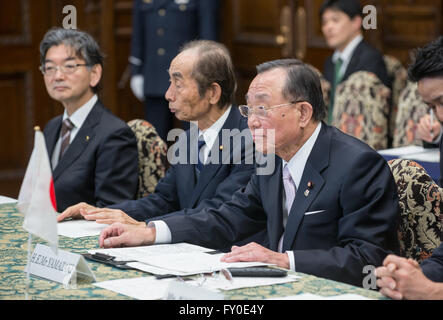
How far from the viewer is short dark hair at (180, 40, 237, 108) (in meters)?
3.12

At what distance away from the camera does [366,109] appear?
15.8 ft

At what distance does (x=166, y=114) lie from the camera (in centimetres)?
636

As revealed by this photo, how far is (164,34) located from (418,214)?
4.20m

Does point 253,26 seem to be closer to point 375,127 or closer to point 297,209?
point 375,127

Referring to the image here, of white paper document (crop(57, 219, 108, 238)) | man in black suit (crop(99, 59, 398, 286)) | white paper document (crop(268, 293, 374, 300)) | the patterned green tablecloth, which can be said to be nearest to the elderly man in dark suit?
white paper document (crop(57, 219, 108, 238))

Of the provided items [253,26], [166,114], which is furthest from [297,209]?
[253,26]

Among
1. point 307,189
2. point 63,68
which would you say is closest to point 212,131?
point 307,189

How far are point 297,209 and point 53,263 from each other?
0.77 metres

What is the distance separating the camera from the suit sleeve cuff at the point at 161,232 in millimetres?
2480

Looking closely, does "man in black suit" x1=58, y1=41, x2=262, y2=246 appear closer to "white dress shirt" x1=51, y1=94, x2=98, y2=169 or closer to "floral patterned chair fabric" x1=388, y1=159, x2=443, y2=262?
"white dress shirt" x1=51, y1=94, x2=98, y2=169

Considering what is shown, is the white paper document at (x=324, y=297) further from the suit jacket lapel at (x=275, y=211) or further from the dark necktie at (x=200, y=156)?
the dark necktie at (x=200, y=156)

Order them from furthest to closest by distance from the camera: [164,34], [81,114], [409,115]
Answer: [164,34] → [409,115] → [81,114]

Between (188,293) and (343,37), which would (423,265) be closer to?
(188,293)
